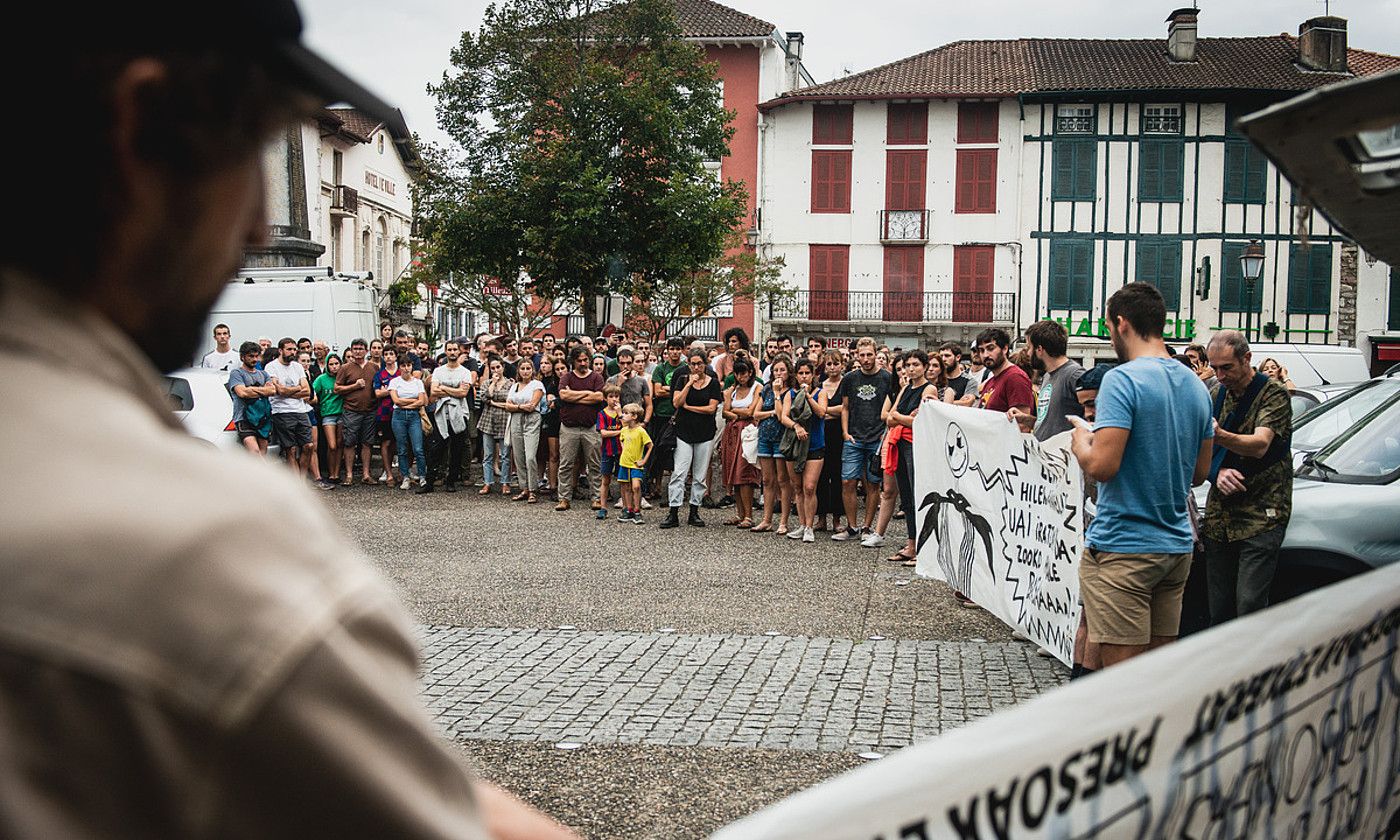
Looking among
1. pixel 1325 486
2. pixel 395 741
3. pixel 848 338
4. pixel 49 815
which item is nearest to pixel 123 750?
pixel 49 815

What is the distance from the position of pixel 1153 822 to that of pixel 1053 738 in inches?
14.3

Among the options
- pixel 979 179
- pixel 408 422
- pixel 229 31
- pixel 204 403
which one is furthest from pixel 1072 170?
pixel 229 31

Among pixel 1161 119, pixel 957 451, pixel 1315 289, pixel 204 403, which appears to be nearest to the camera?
pixel 957 451

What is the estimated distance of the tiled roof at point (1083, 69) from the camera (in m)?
47.5

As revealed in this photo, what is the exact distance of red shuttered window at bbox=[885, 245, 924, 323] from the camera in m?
50.1

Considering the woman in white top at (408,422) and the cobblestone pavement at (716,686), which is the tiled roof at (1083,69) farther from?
the cobblestone pavement at (716,686)

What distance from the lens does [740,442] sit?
15.0 metres

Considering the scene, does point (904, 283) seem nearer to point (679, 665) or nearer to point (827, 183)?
point (827, 183)

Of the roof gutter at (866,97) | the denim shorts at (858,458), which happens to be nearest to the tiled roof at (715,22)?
the roof gutter at (866,97)

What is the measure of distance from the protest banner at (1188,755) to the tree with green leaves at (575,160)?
29707 millimetres

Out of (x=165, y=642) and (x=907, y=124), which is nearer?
(x=165, y=642)

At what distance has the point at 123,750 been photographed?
0.81 m

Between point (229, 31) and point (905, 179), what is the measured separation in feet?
166

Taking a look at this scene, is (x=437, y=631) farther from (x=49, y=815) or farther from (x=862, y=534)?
(x=49, y=815)
